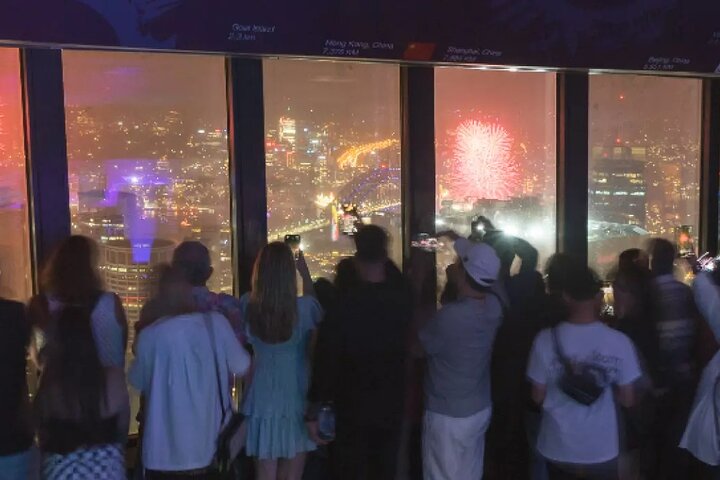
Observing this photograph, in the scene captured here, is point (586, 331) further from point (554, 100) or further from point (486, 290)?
point (554, 100)

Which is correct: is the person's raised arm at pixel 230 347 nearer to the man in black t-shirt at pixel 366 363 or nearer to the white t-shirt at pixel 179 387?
the white t-shirt at pixel 179 387

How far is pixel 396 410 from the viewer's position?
3.63 meters

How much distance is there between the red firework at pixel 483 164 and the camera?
574 centimetres

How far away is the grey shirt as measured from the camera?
11.3ft

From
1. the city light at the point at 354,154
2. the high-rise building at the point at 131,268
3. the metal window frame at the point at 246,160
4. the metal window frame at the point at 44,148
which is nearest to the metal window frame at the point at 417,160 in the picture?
the city light at the point at 354,154

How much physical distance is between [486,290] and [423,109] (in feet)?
7.61

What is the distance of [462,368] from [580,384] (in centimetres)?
56

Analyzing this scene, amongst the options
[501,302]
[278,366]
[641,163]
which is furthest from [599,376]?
[641,163]

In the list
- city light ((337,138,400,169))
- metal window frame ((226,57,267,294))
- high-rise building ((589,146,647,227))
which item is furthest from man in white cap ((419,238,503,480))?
high-rise building ((589,146,647,227))

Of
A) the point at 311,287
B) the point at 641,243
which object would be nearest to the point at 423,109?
the point at 311,287

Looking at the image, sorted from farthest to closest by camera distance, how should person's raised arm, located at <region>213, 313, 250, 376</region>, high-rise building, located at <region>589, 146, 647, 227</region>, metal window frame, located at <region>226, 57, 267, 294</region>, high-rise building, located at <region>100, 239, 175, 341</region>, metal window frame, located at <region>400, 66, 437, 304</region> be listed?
1. high-rise building, located at <region>589, 146, 647, 227</region>
2. metal window frame, located at <region>400, 66, 437, 304</region>
3. metal window frame, located at <region>226, 57, 267, 294</region>
4. high-rise building, located at <region>100, 239, 175, 341</region>
5. person's raised arm, located at <region>213, 313, 250, 376</region>

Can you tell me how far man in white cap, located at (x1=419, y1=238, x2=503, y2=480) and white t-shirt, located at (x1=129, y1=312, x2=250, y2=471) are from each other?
3.15 ft

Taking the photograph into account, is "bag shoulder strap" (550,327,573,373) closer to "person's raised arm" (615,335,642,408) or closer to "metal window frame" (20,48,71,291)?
"person's raised arm" (615,335,642,408)

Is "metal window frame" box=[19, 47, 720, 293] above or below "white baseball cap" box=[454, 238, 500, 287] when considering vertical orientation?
above
